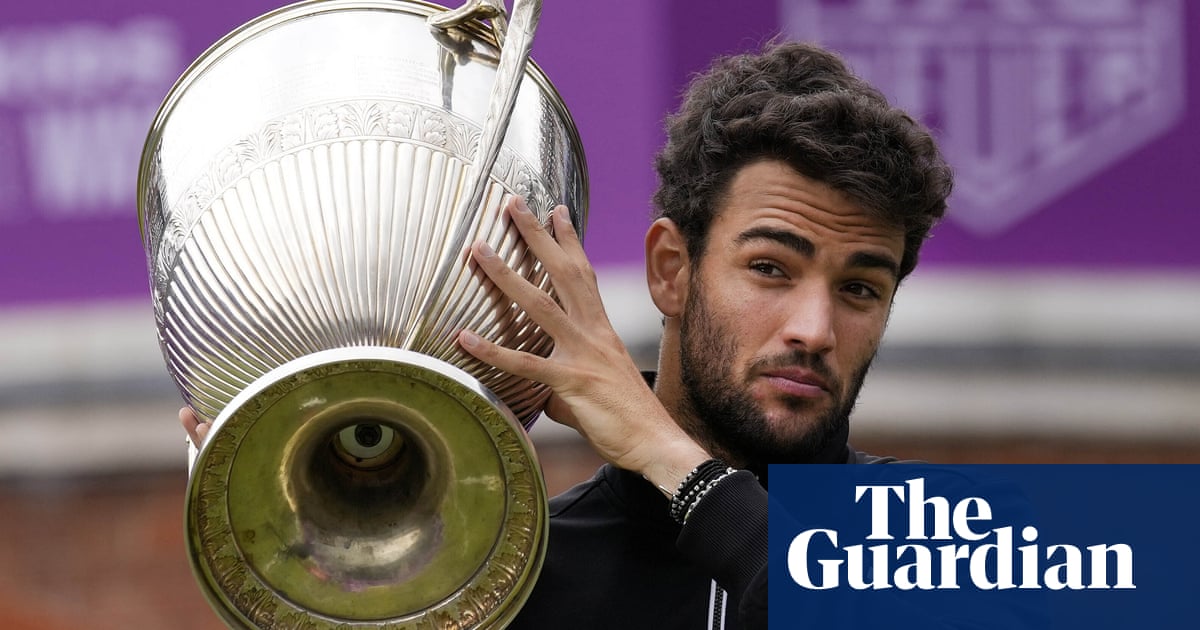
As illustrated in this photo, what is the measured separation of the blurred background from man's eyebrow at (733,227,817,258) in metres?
2.18

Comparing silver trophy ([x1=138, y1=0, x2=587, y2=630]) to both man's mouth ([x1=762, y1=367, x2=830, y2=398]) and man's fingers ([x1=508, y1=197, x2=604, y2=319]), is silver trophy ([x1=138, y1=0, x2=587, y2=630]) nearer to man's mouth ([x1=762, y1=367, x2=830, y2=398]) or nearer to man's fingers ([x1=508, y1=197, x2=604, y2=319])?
man's fingers ([x1=508, y1=197, x2=604, y2=319])

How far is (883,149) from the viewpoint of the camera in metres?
2.82

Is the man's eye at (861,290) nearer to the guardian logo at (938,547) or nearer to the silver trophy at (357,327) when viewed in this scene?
the guardian logo at (938,547)

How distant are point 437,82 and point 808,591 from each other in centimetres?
87

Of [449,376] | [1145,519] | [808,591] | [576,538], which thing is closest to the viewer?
[449,376]

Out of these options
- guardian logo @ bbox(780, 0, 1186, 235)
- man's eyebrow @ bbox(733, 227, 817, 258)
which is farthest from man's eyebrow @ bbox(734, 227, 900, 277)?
guardian logo @ bbox(780, 0, 1186, 235)

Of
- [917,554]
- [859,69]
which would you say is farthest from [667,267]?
[859,69]

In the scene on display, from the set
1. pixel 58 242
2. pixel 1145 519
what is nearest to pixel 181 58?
pixel 58 242

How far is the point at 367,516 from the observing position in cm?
241

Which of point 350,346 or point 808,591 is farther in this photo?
point 808,591

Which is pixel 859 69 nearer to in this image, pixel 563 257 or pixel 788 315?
pixel 788 315

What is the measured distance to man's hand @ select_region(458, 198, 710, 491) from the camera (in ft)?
7.52

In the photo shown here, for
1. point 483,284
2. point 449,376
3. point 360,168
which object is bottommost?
point 449,376

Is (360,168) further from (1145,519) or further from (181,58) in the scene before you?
(1145,519)
